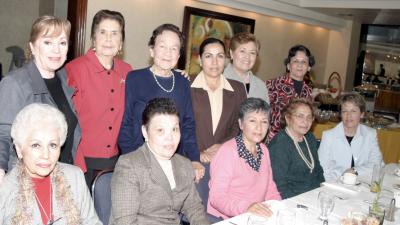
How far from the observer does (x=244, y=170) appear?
255 cm

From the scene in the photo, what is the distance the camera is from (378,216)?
2.04 m

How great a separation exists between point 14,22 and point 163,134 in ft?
20.2

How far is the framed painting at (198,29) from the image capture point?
6.30 metres

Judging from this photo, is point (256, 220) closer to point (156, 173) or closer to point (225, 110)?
point (156, 173)

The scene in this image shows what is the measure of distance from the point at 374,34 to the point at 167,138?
9431 millimetres

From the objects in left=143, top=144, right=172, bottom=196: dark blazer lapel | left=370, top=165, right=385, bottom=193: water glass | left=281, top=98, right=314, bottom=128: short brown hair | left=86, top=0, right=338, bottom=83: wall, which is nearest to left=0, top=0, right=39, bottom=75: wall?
left=86, top=0, right=338, bottom=83: wall

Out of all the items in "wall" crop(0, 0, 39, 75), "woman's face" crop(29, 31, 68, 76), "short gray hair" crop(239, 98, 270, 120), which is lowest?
A: "short gray hair" crop(239, 98, 270, 120)

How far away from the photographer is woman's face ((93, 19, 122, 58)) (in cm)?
267

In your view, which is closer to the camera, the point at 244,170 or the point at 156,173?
the point at 156,173

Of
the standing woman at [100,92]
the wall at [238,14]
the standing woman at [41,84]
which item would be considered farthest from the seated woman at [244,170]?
the wall at [238,14]

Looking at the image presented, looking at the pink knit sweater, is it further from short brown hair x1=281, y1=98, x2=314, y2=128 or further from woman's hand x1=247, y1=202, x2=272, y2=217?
short brown hair x1=281, y1=98, x2=314, y2=128

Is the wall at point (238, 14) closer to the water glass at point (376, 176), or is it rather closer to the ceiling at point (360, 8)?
the ceiling at point (360, 8)

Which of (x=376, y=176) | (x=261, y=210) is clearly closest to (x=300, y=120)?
(x=376, y=176)

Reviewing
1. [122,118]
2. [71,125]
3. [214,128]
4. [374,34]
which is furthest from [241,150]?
[374,34]
